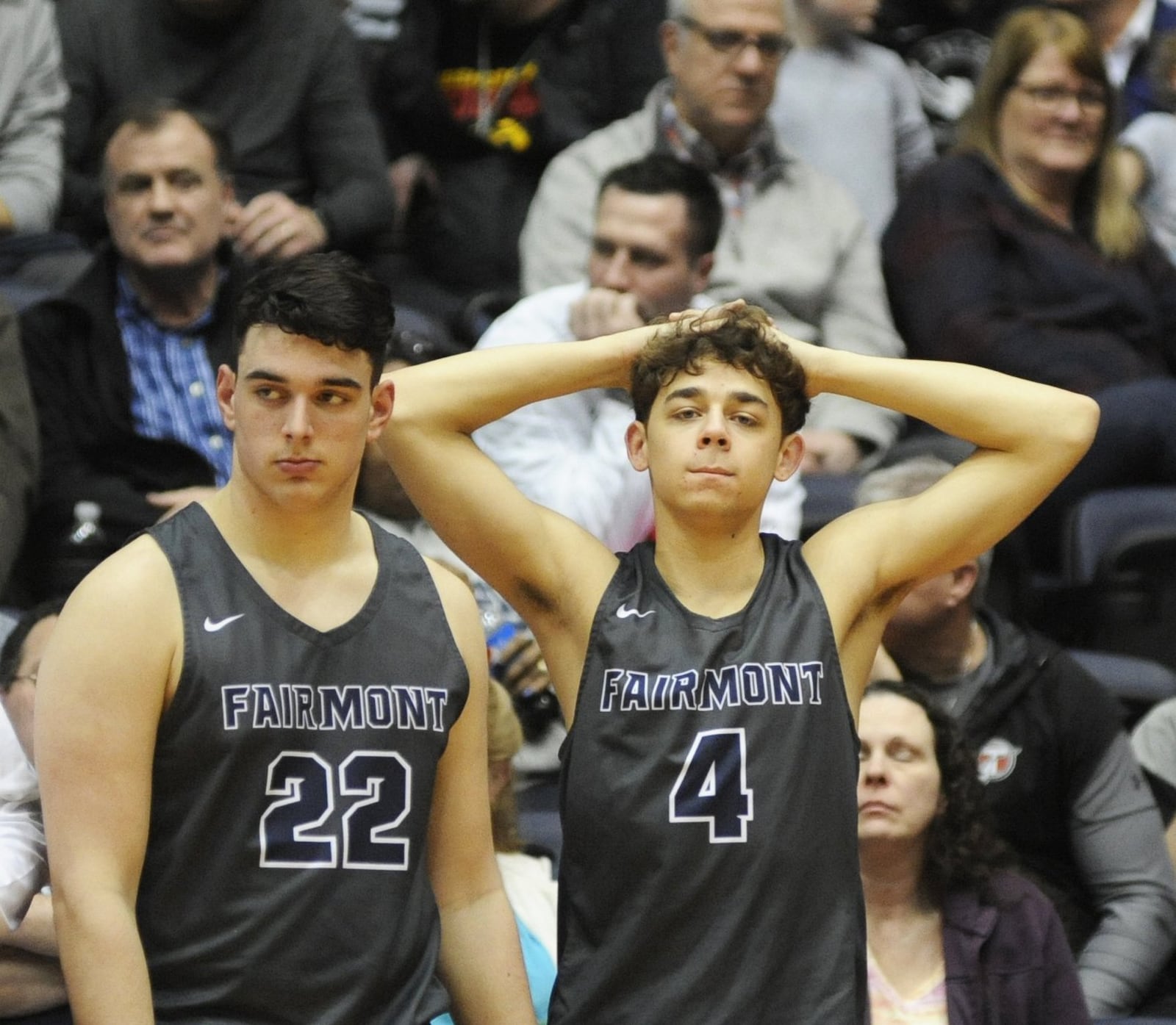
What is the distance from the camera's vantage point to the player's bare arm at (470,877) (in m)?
2.63

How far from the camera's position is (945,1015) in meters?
3.37

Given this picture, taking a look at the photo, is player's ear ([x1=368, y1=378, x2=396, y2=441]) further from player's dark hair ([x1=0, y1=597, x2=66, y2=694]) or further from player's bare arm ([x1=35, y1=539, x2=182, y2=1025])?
player's dark hair ([x1=0, y1=597, x2=66, y2=694])

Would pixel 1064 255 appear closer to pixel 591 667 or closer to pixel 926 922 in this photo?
pixel 926 922

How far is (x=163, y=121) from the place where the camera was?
4.57 metres

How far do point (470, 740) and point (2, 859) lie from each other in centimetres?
59

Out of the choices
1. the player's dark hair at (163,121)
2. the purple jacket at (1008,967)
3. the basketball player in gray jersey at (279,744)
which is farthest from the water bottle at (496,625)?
the basketball player in gray jersey at (279,744)

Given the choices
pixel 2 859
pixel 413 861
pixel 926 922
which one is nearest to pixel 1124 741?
pixel 926 922

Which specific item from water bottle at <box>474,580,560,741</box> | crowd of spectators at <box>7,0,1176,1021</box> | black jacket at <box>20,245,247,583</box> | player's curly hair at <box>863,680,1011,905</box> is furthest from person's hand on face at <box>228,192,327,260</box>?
player's curly hair at <box>863,680,1011,905</box>

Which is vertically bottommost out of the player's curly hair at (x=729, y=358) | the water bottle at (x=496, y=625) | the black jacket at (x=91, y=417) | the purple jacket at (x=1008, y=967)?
the purple jacket at (x=1008, y=967)

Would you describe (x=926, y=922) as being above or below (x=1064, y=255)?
below

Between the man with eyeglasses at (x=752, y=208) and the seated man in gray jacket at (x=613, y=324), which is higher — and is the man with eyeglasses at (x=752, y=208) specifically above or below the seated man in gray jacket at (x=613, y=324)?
above

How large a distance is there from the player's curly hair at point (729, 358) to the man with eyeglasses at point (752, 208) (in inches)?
81.7

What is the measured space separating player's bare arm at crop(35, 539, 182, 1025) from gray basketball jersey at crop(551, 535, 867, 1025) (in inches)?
21.7

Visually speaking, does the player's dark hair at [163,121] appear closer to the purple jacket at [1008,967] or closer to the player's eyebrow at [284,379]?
the player's eyebrow at [284,379]
